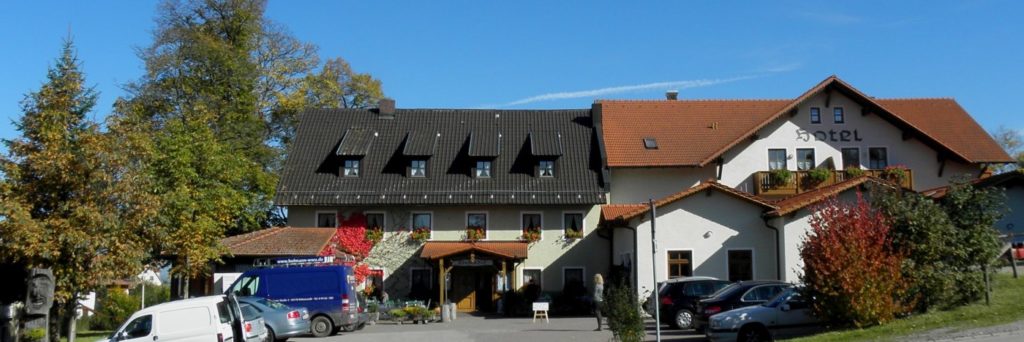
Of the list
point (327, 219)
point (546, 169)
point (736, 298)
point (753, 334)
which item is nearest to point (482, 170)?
point (546, 169)

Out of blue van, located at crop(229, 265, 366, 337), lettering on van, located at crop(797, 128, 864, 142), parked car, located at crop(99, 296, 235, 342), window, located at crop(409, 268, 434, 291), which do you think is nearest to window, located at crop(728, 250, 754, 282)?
lettering on van, located at crop(797, 128, 864, 142)

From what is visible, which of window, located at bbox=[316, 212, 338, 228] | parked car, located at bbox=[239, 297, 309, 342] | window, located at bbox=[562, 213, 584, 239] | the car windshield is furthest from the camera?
window, located at bbox=[316, 212, 338, 228]

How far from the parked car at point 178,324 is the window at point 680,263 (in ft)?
58.9

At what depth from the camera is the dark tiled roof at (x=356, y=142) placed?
3912cm

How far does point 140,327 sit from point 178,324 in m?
0.71

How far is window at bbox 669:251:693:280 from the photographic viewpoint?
32219mm

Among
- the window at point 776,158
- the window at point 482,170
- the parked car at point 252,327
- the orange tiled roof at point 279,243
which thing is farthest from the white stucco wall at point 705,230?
the parked car at point 252,327

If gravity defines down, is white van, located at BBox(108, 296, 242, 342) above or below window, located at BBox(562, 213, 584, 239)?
below

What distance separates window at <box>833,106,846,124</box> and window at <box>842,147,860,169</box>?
114 cm

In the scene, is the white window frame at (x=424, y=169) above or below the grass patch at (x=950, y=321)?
above

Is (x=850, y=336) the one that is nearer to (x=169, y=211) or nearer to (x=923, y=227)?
(x=923, y=227)

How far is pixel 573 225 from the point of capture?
1512 inches

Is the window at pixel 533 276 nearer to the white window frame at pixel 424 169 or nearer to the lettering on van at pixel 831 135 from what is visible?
the white window frame at pixel 424 169

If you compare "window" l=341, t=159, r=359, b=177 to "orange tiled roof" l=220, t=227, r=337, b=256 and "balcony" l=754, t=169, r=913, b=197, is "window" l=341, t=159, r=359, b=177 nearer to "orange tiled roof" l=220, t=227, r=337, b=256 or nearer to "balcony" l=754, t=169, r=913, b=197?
"orange tiled roof" l=220, t=227, r=337, b=256
